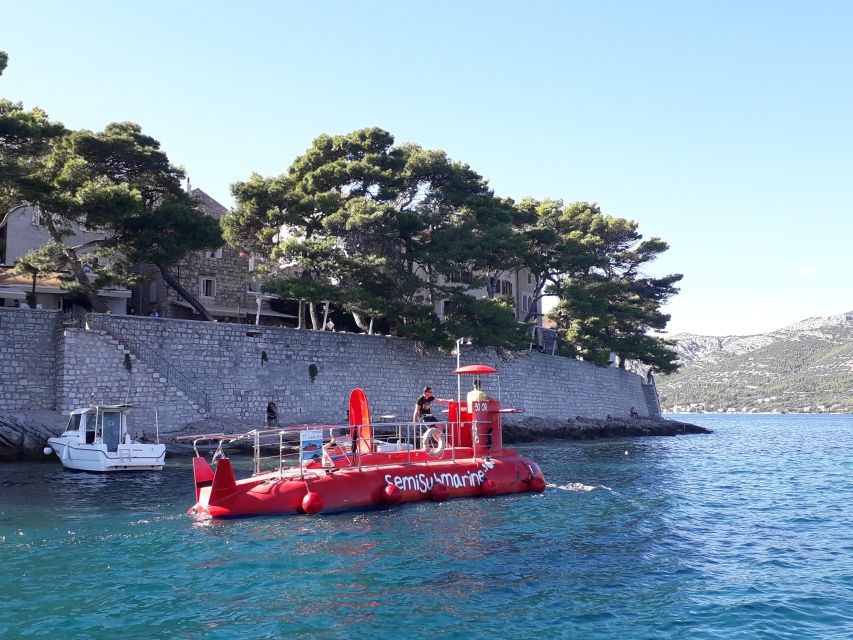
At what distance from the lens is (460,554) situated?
Answer: 43.7 ft

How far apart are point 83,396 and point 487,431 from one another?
1580 cm

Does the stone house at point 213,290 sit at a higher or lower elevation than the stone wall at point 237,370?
higher

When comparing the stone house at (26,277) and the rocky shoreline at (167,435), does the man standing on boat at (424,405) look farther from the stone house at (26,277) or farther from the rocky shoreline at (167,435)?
the stone house at (26,277)

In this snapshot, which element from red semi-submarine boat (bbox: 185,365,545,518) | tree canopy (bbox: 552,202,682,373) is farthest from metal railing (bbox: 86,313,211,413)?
tree canopy (bbox: 552,202,682,373)

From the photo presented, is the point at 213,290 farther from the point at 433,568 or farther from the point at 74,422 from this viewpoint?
the point at 433,568

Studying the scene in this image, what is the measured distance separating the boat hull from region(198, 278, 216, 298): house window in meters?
19.2

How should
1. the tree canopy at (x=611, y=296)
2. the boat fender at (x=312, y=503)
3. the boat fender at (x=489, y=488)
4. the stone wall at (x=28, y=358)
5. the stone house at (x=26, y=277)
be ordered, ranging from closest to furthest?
the boat fender at (x=312, y=503) → the boat fender at (x=489, y=488) → the stone wall at (x=28, y=358) → the stone house at (x=26, y=277) → the tree canopy at (x=611, y=296)

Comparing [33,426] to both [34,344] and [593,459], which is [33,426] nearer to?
[34,344]

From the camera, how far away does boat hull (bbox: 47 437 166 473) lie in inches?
980

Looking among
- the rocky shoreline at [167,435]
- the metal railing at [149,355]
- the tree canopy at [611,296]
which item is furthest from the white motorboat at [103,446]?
the tree canopy at [611,296]

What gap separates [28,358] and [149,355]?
4.22 metres

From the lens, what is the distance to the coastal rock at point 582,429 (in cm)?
4395

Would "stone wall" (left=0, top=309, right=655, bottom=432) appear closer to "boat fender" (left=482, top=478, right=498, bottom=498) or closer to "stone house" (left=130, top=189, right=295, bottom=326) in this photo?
"stone house" (left=130, top=189, right=295, bottom=326)

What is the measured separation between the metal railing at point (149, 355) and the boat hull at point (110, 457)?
17.9ft
